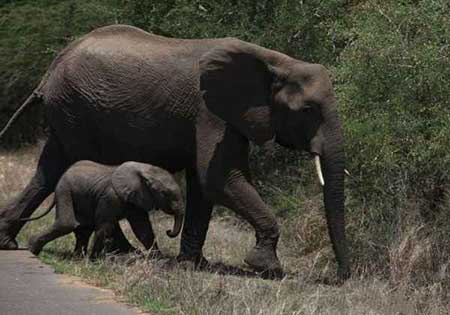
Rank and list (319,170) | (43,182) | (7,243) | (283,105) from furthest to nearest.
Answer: (43,182) < (7,243) < (283,105) < (319,170)

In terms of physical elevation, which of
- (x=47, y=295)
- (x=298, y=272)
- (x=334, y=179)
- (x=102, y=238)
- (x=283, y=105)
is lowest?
(x=298, y=272)

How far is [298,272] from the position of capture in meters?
11.5

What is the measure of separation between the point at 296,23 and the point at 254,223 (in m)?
5.35

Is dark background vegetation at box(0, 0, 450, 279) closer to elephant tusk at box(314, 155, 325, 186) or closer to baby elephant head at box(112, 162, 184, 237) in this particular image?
elephant tusk at box(314, 155, 325, 186)

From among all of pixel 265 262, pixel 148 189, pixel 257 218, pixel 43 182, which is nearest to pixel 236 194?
pixel 257 218

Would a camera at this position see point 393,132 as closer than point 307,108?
No

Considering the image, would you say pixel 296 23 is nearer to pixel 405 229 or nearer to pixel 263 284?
pixel 405 229

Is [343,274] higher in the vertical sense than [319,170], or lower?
lower

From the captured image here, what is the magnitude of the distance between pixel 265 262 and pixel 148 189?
4.67ft

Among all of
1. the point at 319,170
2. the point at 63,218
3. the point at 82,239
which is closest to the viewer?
the point at 319,170

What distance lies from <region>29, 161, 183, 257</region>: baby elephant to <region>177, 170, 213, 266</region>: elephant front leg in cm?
58

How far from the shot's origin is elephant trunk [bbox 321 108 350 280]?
10.6 metres

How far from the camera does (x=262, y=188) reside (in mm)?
15766

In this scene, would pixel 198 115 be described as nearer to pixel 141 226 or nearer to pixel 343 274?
pixel 141 226
